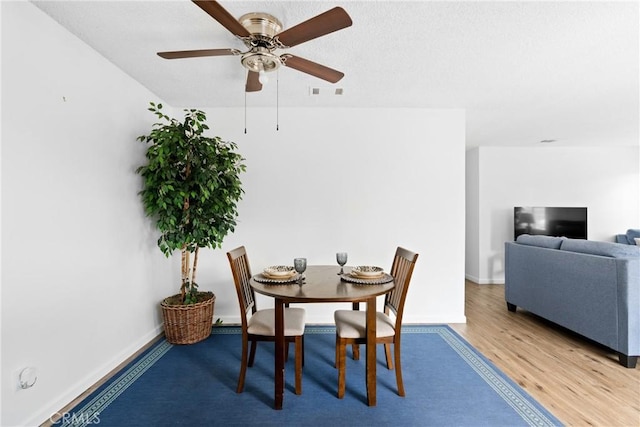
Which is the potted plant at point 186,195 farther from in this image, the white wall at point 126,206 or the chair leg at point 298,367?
the chair leg at point 298,367

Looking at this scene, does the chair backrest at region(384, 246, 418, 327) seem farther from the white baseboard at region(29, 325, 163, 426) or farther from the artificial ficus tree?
the white baseboard at region(29, 325, 163, 426)

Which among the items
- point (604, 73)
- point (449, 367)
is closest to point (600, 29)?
point (604, 73)

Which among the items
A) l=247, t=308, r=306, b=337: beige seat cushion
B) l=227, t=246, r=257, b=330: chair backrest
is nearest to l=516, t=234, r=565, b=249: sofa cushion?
l=247, t=308, r=306, b=337: beige seat cushion

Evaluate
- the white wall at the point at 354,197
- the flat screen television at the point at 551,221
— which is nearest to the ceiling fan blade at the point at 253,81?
the white wall at the point at 354,197

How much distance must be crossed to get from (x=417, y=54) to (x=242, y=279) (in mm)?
2143

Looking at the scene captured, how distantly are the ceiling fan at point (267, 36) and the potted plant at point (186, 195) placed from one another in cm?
87

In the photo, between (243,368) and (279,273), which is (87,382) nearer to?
(243,368)

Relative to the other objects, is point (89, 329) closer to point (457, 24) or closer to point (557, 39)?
point (457, 24)

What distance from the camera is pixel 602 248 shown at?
2.68 metres

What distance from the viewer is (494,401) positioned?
198 centimetres

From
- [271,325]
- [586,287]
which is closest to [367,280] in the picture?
[271,325]

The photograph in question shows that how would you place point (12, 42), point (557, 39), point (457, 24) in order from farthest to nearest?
point (557, 39) < point (457, 24) < point (12, 42)

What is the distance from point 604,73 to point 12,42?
13.8 ft

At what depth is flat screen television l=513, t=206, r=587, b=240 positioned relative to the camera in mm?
5016
